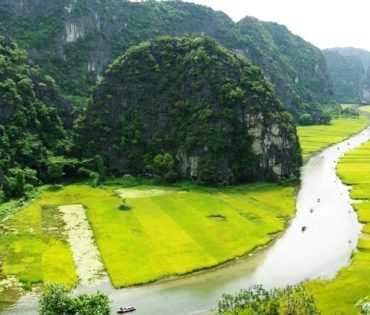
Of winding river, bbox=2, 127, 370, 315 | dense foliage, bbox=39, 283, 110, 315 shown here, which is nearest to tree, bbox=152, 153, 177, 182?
winding river, bbox=2, 127, 370, 315

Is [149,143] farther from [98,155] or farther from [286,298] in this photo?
[286,298]

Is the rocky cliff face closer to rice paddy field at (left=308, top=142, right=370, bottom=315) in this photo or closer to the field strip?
rice paddy field at (left=308, top=142, right=370, bottom=315)

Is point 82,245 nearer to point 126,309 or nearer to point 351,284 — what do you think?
point 126,309

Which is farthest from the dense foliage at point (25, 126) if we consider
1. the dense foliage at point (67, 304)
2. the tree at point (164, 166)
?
the dense foliage at point (67, 304)

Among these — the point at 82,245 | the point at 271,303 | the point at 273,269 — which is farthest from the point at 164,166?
the point at 271,303

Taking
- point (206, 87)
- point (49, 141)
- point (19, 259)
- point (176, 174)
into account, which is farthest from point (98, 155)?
point (19, 259)
